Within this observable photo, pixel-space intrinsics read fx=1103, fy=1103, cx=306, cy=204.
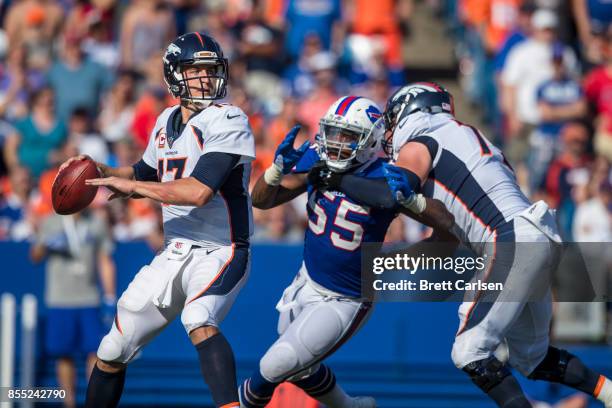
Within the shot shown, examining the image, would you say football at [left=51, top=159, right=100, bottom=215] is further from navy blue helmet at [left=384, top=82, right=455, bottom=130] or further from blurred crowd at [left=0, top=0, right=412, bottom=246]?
blurred crowd at [left=0, top=0, right=412, bottom=246]

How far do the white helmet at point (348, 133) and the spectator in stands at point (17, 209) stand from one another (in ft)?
17.8

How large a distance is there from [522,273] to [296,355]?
136cm

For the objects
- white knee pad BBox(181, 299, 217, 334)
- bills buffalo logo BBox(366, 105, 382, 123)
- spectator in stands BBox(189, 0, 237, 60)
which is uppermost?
bills buffalo logo BBox(366, 105, 382, 123)

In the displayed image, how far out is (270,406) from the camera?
7.50 metres

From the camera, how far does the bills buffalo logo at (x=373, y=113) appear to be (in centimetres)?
639

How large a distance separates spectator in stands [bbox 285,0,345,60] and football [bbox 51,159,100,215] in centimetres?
699

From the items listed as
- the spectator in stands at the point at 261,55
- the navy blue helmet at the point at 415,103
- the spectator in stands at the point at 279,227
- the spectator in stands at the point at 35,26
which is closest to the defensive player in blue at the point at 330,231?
the navy blue helmet at the point at 415,103

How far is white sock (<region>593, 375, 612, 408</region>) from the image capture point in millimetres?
6613

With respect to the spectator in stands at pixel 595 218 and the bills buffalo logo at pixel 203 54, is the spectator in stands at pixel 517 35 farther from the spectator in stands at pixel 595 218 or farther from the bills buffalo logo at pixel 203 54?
the bills buffalo logo at pixel 203 54

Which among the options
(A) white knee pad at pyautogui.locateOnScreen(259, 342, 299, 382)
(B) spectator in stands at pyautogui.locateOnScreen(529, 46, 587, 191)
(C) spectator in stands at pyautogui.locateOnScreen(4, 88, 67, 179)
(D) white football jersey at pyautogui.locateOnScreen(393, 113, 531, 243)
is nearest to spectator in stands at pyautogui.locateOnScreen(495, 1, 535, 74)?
(B) spectator in stands at pyautogui.locateOnScreen(529, 46, 587, 191)

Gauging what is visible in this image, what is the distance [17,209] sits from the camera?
11180 mm

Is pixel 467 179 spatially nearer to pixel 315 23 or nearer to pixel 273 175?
pixel 273 175

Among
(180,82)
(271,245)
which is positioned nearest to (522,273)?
(180,82)

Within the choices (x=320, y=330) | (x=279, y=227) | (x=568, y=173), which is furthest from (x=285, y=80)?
(x=320, y=330)
